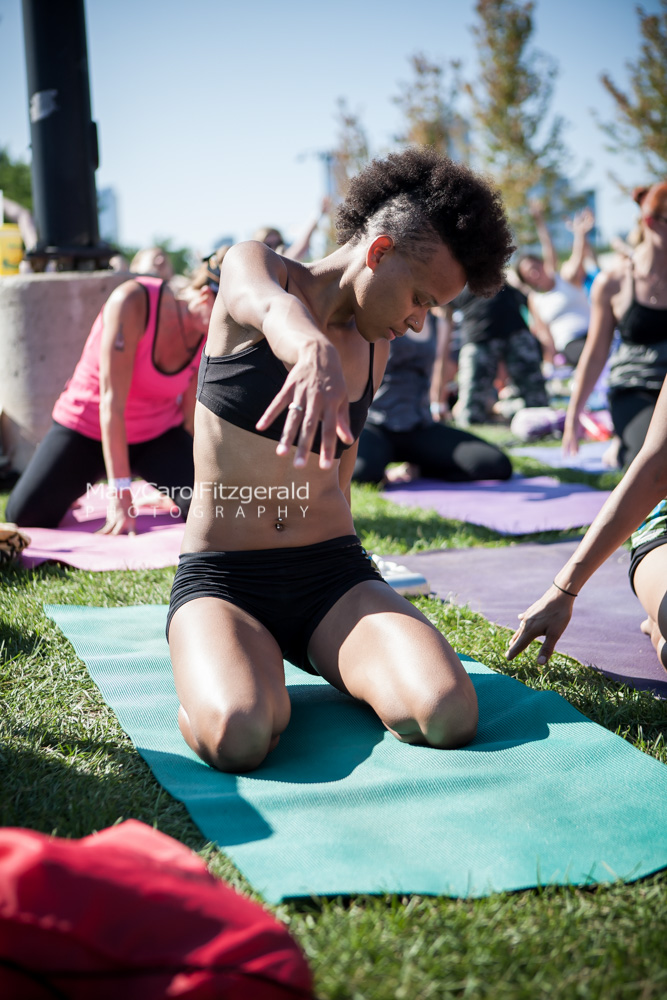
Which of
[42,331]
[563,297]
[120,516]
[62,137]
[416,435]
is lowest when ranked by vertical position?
[120,516]

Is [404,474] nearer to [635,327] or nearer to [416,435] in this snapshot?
[416,435]

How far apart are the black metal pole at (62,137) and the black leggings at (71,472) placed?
7.18ft

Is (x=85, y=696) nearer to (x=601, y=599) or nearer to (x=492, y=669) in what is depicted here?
(x=492, y=669)

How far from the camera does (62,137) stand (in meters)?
6.33

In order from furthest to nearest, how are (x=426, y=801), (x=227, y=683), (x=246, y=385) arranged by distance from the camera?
(x=246, y=385) → (x=227, y=683) → (x=426, y=801)

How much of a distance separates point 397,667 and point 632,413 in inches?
161

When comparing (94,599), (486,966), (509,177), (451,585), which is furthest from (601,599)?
(509,177)

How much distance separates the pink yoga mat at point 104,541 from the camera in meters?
4.16

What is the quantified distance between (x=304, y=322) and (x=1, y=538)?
2650 millimetres

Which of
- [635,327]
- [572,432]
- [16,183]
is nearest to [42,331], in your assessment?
[572,432]

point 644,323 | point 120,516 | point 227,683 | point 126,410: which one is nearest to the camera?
point 227,683

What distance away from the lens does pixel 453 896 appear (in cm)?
156

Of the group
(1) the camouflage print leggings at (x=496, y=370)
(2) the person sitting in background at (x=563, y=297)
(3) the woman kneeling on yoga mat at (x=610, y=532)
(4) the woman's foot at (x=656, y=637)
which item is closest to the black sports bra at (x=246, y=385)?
(3) the woman kneeling on yoga mat at (x=610, y=532)

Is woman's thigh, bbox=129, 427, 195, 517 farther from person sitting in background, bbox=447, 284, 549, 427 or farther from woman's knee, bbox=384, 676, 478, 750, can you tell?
person sitting in background, bbox=447, 284, 549, 427
